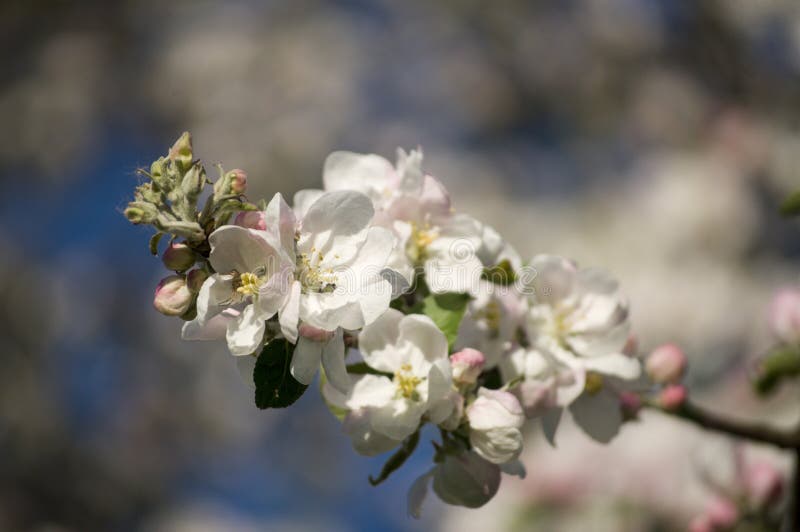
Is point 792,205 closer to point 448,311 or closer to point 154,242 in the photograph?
point 448,311

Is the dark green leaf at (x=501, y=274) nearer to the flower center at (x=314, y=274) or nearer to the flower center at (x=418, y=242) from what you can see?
the flower center at (x=418, y=242)

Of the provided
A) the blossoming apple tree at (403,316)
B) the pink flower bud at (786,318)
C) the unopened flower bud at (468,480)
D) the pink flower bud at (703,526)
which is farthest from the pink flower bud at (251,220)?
the pink flower bud at (703,526)

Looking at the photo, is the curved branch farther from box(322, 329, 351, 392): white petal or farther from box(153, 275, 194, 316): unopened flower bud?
box(153, 275, 194, 316): unopened flower bud

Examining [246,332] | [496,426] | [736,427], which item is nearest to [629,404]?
[736,427]

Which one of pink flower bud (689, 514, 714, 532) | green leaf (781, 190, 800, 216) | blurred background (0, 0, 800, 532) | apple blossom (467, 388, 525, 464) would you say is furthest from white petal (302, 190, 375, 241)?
blurred background (0, 0, 800, 532)

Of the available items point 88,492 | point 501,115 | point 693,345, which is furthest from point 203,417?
point 693,345

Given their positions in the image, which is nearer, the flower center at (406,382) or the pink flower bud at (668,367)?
the flower center at (406,382)
